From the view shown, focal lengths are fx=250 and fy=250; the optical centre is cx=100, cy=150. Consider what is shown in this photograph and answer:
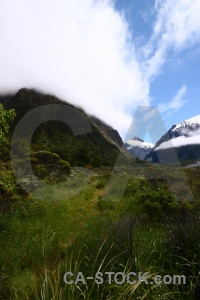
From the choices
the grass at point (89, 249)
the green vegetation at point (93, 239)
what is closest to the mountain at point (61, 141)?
the green vegetation at point (93, 239)

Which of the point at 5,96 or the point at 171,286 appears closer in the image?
the point at 171,286

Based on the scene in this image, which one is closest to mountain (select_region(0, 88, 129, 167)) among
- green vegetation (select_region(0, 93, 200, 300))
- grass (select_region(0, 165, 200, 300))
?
green vegetation (select_region(0, 93, 200, 300))

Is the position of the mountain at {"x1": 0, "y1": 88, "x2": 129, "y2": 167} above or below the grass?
above

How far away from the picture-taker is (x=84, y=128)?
83812 mm

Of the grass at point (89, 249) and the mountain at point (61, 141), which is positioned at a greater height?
the mountain at point (61, 141)

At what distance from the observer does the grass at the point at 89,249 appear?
9.86 ft

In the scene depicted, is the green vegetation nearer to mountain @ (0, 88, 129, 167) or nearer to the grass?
the grass

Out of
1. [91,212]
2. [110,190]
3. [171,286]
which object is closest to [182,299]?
[171,286]

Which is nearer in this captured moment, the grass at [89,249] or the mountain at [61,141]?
the grass at [89,249]

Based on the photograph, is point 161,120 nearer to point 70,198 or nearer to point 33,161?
point 70,198

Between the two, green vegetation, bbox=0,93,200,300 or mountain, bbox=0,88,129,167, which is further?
mountain, bbox=0,88,129,167

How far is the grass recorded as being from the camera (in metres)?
3.01

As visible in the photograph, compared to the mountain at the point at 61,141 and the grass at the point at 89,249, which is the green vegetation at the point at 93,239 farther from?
the mountain at the point at 61,141

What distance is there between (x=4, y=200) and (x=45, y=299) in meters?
6.67
